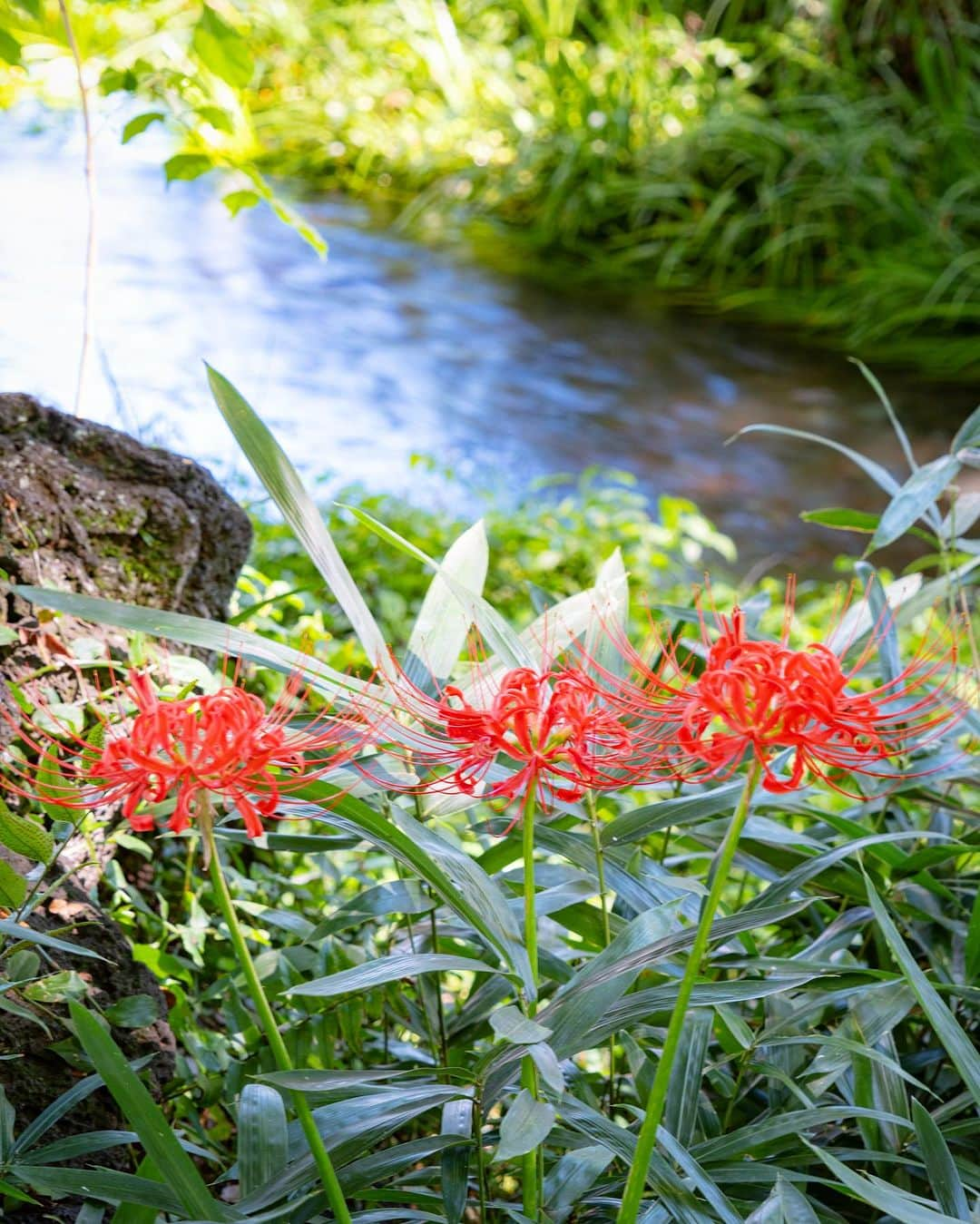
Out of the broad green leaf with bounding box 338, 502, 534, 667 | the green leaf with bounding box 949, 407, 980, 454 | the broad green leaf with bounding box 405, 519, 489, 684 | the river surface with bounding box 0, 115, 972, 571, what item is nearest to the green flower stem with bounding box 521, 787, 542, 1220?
the broad green leaf with bounding box 338, 502, 534, 667

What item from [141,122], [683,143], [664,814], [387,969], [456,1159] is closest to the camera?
[387,969]

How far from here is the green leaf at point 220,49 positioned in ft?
4.38

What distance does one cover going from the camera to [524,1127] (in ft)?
2.11

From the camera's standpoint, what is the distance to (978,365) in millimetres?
5109

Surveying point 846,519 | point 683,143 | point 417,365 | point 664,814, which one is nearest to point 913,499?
point 846,519

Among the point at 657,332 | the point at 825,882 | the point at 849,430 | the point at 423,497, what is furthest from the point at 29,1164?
the point at 657,332

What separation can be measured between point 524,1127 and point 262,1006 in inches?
5.5

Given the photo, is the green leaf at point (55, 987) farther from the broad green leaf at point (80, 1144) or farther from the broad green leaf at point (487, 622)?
the broad green leaf at point (487, 622)

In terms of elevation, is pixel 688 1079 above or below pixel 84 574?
below

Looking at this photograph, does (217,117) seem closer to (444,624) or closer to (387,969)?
(444,624)

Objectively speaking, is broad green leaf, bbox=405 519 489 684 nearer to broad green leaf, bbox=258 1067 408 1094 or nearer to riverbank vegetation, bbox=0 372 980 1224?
riverbank vegetation, bbox=0 372 980 1224

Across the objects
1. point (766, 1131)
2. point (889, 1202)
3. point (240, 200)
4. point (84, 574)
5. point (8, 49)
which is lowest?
point (766, 1131)

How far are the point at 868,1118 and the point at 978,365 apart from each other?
15.2ft

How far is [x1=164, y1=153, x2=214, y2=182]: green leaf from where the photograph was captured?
142 centimetres
